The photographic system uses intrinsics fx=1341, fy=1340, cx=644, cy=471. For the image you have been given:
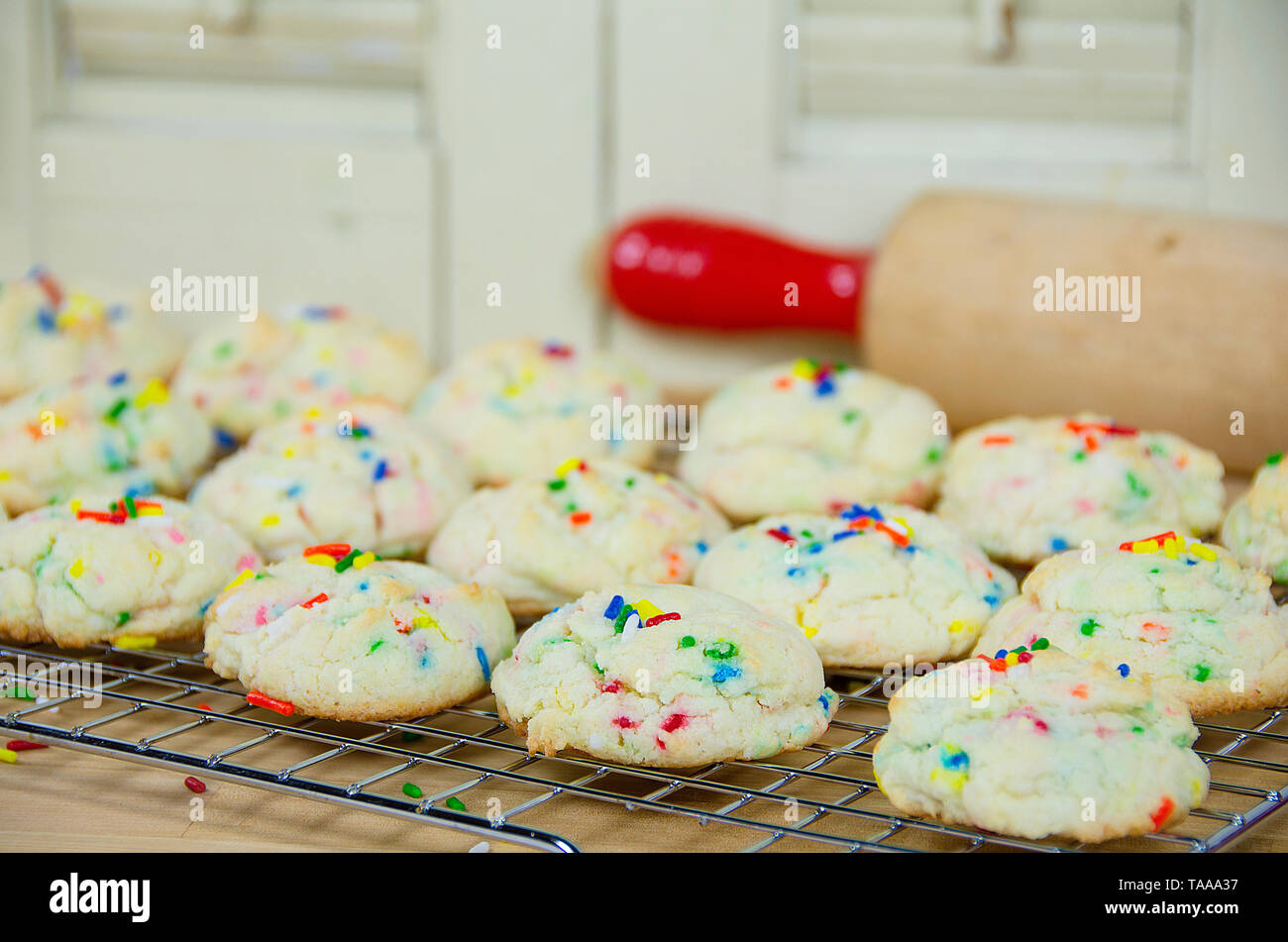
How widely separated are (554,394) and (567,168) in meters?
0.81

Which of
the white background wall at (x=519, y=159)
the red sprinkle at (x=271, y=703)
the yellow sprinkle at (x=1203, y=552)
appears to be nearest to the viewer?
the red sprinkle at (x=271, y=703)

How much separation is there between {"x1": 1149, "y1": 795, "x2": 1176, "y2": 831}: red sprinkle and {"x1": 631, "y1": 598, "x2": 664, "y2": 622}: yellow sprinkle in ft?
1.48

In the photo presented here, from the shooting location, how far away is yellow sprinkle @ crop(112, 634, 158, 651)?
53.5 inches

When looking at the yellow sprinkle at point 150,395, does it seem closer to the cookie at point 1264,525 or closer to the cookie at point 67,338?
the cookie at point 67,338

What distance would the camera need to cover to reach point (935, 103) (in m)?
2.56

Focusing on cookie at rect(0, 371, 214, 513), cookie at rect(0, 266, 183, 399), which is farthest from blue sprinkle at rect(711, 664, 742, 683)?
cookie at rect(0, 266, 183, 399)

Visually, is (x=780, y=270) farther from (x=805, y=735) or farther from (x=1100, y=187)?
(x=805, y=735)

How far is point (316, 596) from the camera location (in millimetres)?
1298

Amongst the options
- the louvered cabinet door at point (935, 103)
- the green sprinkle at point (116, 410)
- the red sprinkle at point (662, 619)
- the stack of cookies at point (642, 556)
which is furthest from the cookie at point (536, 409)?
the red sprinkle at point (662, 619)

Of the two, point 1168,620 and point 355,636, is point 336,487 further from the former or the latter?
point 1168,620

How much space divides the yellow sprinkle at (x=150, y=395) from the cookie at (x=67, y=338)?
0.26 metres

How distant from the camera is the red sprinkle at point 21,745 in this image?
3.83 ft

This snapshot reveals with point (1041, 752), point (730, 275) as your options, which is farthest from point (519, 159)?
point (1041, 752)

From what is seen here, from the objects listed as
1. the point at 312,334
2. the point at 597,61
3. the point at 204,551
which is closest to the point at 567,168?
the point at 597,61
